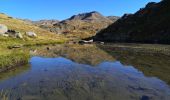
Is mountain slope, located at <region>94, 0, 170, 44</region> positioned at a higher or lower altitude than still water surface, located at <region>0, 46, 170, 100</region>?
higher

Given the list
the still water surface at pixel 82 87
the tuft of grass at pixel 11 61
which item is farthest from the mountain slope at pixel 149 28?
the still water surface at pixel 82 87

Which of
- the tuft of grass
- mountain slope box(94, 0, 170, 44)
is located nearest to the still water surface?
the tuft of grass

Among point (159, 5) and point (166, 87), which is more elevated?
point (159, 5)

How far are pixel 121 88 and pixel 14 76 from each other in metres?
14.0

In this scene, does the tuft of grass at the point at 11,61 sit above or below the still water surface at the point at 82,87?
above

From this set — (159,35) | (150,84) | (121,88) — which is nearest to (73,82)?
(121,88)

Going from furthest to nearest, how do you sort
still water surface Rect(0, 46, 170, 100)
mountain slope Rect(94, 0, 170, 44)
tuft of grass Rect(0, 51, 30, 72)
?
mountain slope Rect(94, 0, 170, 44), tuft of grass Rect(0, 51, 30, 72), still water surface Rect(0, 46, 170, 100)

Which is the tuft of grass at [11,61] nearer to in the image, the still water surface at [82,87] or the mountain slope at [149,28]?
the still water surface at [82,87]

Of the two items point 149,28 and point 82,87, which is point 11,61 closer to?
point 82,87

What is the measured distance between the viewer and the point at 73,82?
30531mm

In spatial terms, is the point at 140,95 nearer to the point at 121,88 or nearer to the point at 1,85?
the point at 121,88

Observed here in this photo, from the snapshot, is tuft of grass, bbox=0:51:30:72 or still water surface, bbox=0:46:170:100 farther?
tuft of grass, bbox=0:51:30:72

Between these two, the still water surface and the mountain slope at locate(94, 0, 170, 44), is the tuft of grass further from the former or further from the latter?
the mountain slope at locate(94, 0, 170, 44)

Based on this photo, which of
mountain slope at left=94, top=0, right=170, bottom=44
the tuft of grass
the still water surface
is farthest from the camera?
mountain slope at left=94, top=0, right=170, bottom=44
